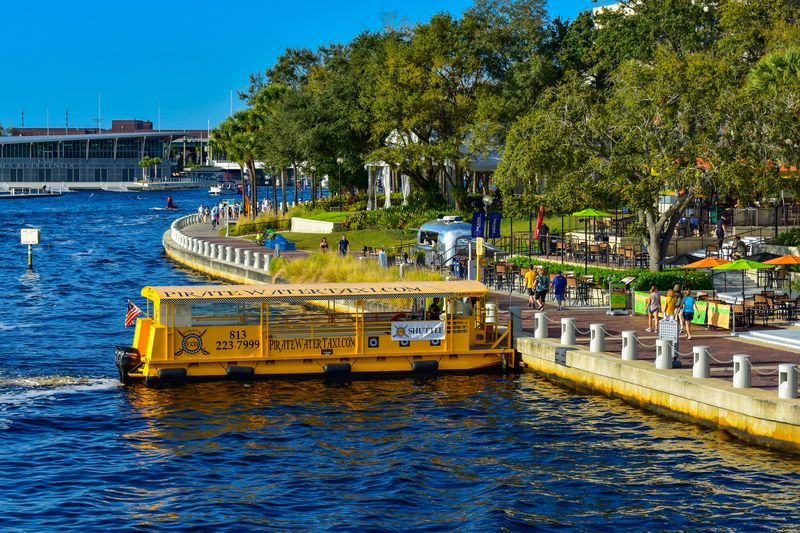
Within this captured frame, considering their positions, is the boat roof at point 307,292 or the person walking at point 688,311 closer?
the boat roof at point 307,292

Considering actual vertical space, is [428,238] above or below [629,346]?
above

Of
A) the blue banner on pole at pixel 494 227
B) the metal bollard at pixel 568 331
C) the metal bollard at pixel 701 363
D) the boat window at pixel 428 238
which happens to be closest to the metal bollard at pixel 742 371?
the metal bollard at pixel 701 363

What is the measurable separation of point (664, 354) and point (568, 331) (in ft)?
15.6

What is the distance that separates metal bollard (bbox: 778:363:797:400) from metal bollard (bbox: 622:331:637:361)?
5717mm

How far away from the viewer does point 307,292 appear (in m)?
34.7

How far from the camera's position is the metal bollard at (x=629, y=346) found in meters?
31.4

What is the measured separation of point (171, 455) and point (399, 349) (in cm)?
Answer: 924

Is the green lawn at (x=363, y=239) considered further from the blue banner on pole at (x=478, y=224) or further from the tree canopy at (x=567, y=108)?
the blue banner on pole at (x=478, y=224)

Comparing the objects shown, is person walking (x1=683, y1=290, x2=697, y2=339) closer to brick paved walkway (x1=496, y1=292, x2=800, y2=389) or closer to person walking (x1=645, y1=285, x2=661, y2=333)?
brick paved walkway (x1=496, y1=292, x2=800, y2=389)

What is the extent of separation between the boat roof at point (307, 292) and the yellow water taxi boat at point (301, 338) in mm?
28

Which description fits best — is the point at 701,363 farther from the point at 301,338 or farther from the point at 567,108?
the point at 567,108

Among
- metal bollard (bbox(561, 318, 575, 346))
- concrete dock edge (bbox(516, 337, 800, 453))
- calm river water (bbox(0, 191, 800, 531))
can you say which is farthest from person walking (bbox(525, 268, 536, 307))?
metal bollard (bbox(561, 318, 575, 346))

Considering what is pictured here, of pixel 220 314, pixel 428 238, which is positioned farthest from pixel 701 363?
pixel 428 238

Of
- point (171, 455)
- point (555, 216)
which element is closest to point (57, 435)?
point (171, 455)
